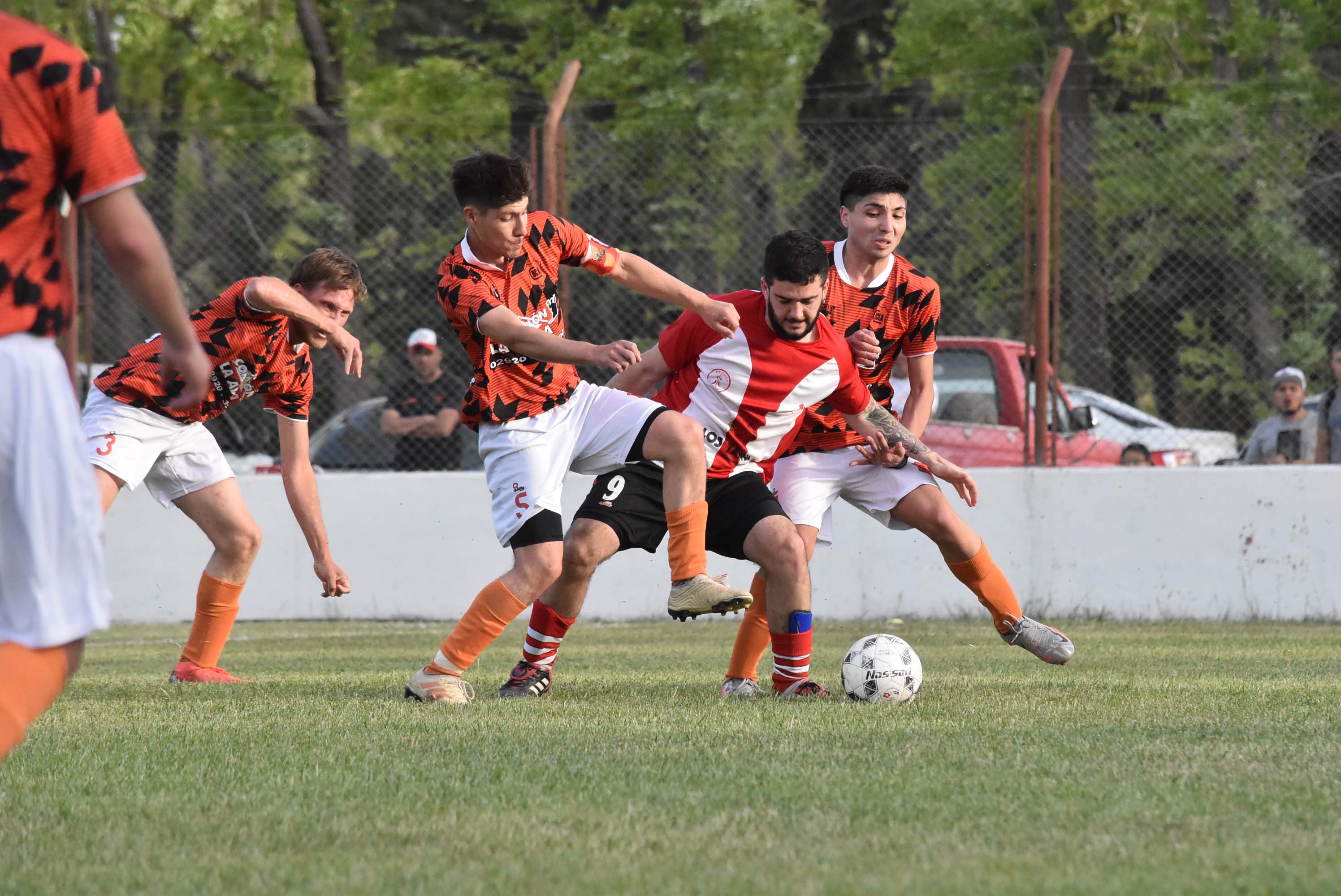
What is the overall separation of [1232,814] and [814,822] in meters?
0.97

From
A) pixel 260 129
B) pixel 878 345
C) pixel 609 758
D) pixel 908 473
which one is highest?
pixel 260 129

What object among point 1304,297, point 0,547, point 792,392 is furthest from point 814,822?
point 1304,297

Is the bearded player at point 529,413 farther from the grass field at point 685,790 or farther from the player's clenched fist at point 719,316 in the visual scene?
the grass field at point 685,790

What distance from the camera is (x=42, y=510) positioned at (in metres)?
2.86

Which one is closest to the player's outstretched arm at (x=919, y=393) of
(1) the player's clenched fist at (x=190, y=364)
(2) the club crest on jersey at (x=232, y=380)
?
(2) the club crest on jersey at (x=232, y=380)

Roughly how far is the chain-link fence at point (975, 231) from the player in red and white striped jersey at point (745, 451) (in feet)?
16.0

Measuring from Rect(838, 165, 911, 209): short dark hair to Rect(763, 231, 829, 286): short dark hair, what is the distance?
2.29 feet

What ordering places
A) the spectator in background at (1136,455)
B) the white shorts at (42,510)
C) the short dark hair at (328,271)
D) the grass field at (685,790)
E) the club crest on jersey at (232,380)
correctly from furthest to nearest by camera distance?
the spectator in background at (1136,455), the club crest on jersey at (232,380), the short dark hair at (328,271), the grass field at (685,790), the white shorts at (42,510)

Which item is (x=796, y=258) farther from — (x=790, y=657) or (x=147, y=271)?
(x=147, y=271)

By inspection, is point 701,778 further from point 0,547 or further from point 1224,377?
point 1224,377

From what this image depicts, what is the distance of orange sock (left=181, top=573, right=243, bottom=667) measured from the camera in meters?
7.34

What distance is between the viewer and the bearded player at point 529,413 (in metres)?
5.87

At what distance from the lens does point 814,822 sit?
12.0 feet

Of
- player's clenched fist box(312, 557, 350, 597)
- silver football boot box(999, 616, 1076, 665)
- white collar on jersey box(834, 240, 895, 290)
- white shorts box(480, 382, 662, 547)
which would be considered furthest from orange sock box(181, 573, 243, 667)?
silver football boot box(999, 616, 1076, 665)
